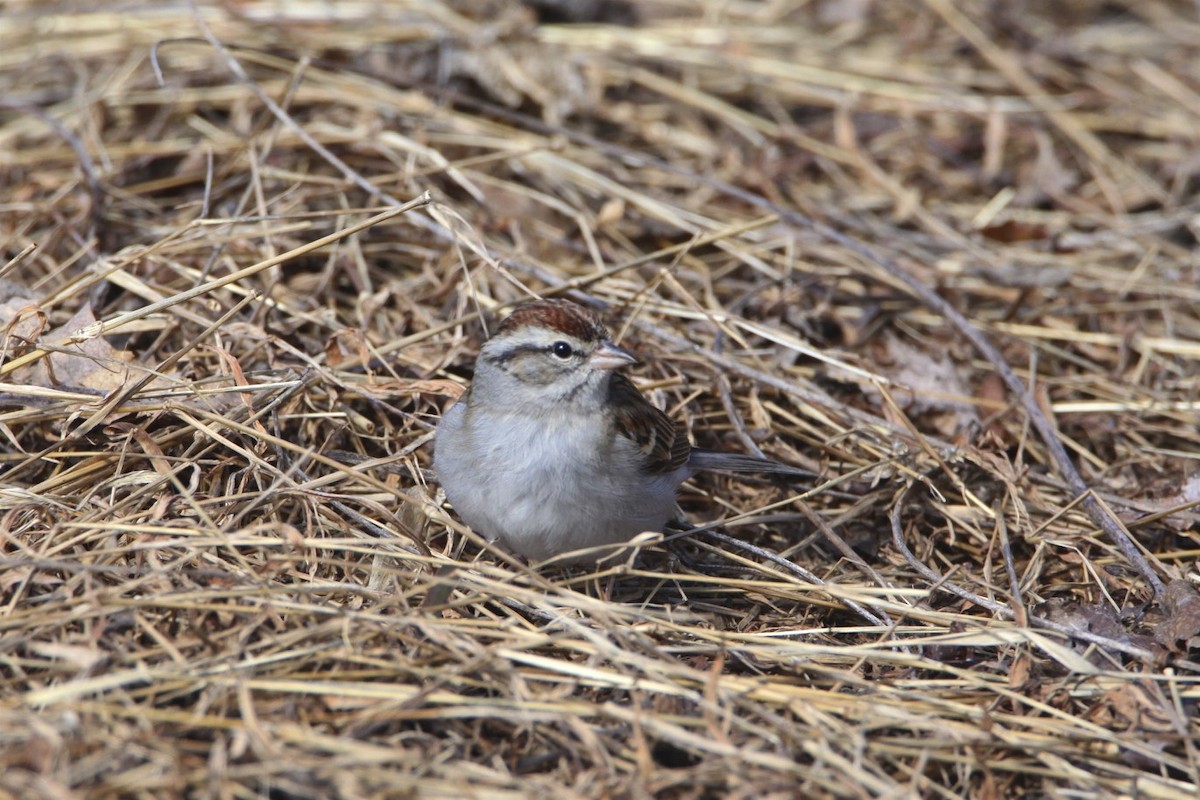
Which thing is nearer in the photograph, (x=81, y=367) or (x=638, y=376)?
(x=81, y=367)

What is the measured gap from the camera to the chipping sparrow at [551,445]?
3.45 meters

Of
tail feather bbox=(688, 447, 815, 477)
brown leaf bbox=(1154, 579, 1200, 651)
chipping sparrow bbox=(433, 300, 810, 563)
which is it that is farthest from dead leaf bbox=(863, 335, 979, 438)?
chipping sparrow bbox=(433, 300, 810, 563)

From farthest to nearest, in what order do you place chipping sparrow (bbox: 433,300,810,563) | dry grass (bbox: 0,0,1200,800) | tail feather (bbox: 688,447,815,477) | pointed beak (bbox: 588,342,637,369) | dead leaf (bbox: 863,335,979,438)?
1. dead leaf (bbox: 863,335,979,438)
2. tail feather (bbox: 688,447,815,477)
3. pointed beak (bbox: 588,342,637,369)
4. chipping sparrow (bbox: 433,300,810,563)
5. dry grass (bbox: 0,0,1200,800)

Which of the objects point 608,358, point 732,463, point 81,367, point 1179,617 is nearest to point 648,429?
point 608,358

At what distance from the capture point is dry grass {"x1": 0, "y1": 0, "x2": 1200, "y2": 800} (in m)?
2.95

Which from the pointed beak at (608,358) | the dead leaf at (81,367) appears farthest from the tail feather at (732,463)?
the dead leaf at (81,367)

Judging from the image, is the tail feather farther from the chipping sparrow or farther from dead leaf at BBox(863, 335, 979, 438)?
dead leaf at BBox(863, 335, 979, 438)

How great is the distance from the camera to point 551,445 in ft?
11.4

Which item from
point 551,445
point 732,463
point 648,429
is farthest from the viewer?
point 732,463

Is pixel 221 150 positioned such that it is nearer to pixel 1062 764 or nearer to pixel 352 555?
pixel 352 555

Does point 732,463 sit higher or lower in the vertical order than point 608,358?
lower

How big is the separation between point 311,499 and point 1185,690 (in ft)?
8.22

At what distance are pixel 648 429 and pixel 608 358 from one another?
0.29m

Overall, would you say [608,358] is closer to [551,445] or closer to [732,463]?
[551,445]
